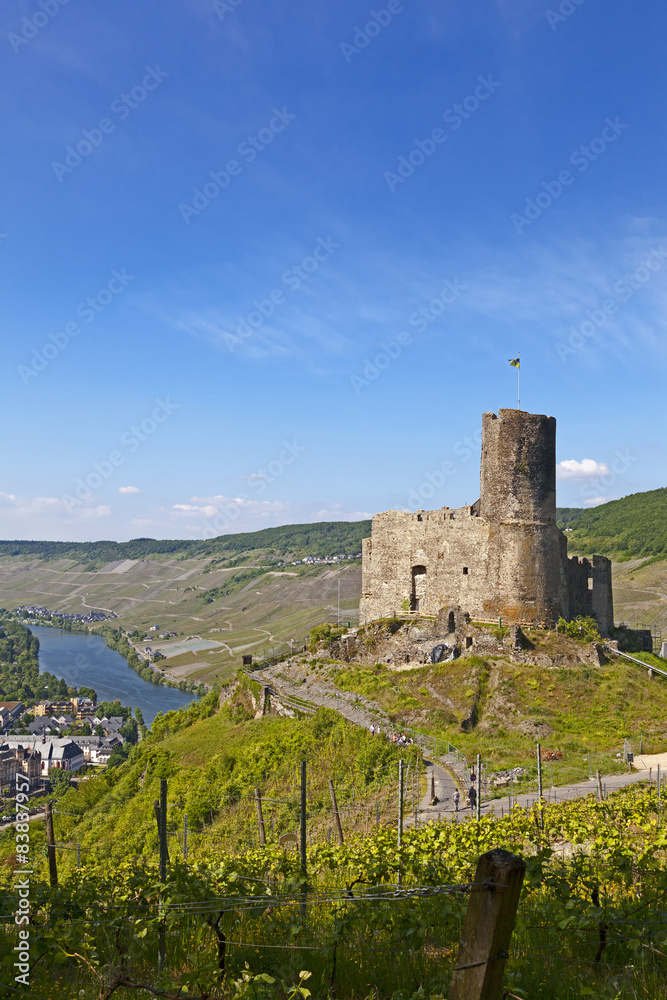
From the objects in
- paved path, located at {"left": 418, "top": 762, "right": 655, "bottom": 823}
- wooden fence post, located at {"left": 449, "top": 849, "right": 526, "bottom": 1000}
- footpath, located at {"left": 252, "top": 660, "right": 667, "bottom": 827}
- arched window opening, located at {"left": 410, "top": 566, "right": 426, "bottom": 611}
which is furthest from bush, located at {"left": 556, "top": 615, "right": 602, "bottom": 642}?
wooden fence post, located at {"left": 449, "top": 849, "right": 526, "bottom": 1000}

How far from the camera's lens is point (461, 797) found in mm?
23953

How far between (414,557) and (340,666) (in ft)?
25.4

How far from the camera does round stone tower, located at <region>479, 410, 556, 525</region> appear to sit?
3531 centimetres

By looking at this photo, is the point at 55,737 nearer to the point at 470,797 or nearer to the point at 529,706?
the point at 529,706


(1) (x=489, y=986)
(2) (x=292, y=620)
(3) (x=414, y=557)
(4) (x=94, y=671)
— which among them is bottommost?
(4) (x=94, y=671)

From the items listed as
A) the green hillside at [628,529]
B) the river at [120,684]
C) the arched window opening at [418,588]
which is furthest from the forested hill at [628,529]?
the arched window opening at [418,588]

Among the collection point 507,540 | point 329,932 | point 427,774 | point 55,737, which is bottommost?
point 55,737

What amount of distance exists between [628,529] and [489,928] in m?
182

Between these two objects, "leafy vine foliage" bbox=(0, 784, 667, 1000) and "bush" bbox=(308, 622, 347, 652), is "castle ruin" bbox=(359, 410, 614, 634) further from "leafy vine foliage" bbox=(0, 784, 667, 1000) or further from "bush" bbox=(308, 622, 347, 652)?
"leafy vine foliage" bbox=(0, 784, 667, 1000)

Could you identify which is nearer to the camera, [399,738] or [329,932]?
[329,932]

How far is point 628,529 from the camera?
561ft

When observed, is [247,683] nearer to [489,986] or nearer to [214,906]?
[214,906]

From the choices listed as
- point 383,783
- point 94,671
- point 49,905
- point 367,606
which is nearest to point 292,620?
point 94,671

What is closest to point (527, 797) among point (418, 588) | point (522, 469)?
point (522, 469)
